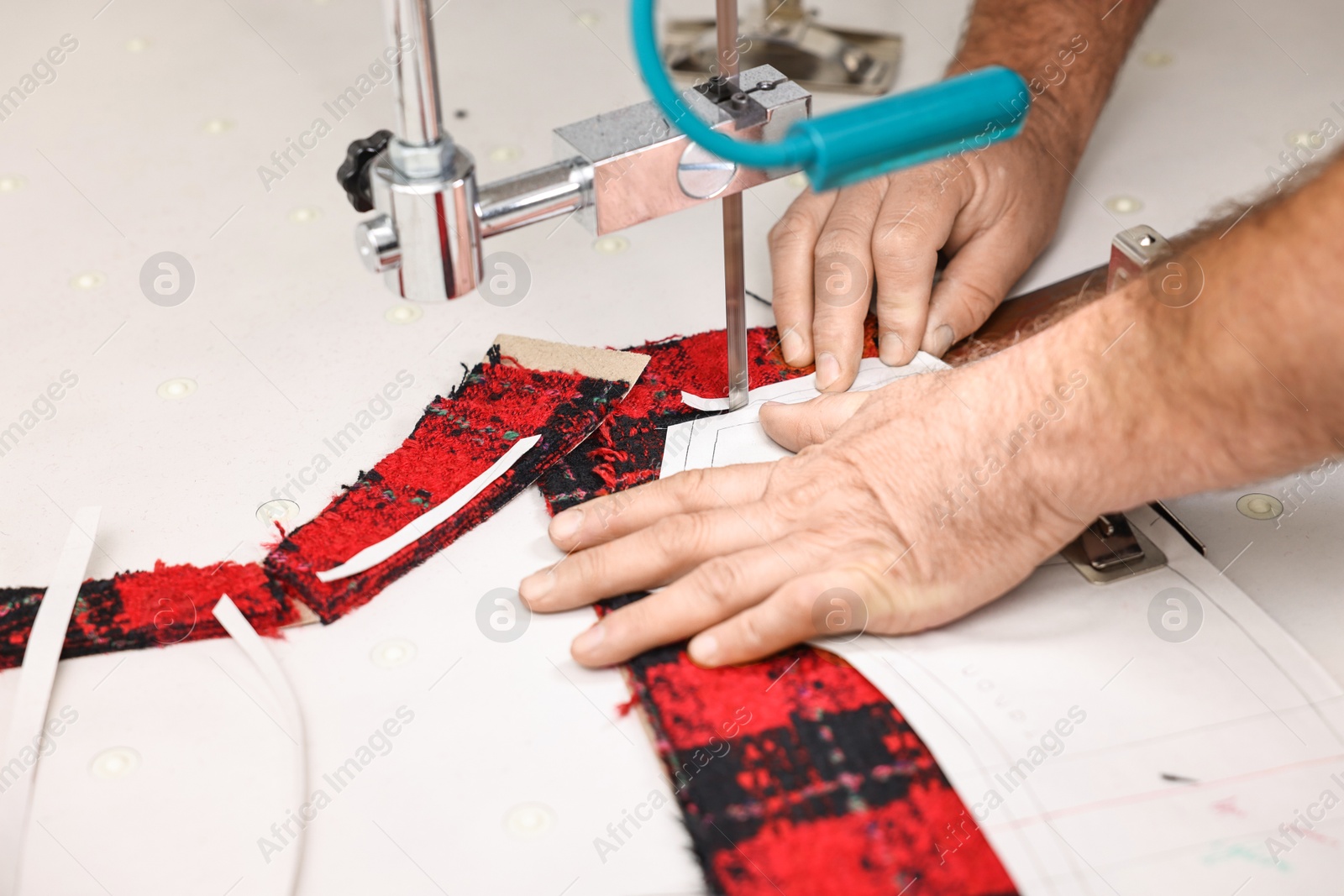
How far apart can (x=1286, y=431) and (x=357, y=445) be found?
64 centimetres

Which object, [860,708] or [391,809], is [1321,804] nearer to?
[860,708]

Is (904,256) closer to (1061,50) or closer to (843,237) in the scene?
(843,237)

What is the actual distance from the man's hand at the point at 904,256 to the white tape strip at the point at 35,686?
55 cm

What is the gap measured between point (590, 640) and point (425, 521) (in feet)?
0.55

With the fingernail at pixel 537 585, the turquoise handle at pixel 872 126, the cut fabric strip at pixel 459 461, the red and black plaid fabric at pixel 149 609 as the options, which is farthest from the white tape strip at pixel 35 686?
the turquoise handle at pixel 872 126

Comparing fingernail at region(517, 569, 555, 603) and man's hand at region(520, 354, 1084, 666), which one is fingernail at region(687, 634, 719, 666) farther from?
fingernail at region(517, 569, 555, 603)

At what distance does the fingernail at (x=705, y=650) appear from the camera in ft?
2.47

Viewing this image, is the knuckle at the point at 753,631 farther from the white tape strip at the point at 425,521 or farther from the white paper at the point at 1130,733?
the white tape strip at the point at 425,521

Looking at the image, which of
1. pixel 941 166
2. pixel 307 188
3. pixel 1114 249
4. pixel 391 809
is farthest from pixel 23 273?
pixel 1114 249

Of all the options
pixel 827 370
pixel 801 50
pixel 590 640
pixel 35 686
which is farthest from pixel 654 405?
pixel 801 50

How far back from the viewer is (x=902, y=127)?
59 centimetres

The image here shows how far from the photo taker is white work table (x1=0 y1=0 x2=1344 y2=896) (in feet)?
2.28

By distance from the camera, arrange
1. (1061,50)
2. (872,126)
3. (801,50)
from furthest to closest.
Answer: (801,50)
(1061,50)
(872,126)

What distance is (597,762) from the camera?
0.72 m
